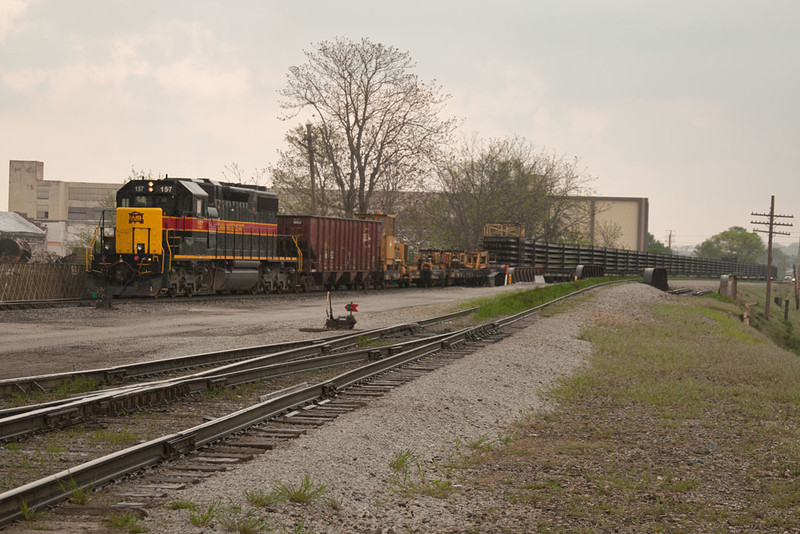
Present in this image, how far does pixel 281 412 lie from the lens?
8.54 meters

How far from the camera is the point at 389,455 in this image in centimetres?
703

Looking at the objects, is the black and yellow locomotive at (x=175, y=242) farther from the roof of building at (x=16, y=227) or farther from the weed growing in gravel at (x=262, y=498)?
the roof of building at (x=16, y=227)

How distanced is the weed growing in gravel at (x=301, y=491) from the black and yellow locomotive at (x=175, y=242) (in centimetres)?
1870

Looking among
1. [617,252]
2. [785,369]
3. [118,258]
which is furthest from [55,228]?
[785,369]

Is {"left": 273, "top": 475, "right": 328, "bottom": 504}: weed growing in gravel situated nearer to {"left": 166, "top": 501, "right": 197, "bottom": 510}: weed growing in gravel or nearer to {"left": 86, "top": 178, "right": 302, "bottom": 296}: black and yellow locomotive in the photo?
{"left": 166, "top": 501, "right": 197, "bottom": 510}: weed growing in gravel

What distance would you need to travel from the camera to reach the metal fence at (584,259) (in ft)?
167

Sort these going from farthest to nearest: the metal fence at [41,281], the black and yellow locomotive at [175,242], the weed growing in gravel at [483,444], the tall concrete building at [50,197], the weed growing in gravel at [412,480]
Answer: the tall concrete building at [50,197] < the black and yellow locomotive at [175,242] < the metal fence at [41,281] < the weed growing in gravel at [483,444] < the weed growing in gravel at [412,480]

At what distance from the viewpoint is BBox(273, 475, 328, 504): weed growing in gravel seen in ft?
18.0

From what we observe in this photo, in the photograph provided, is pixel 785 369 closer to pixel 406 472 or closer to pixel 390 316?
pixel 406 472

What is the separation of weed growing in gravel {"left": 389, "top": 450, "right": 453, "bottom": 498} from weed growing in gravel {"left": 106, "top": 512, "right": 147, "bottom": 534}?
188 cm

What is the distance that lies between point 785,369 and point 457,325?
27.1 feet

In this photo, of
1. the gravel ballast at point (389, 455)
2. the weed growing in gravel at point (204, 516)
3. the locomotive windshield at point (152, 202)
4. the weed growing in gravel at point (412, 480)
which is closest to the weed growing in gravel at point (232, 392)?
the gravel ballast at point (389, 455)

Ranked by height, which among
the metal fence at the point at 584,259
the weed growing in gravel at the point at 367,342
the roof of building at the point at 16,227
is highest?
the roof of building at the point at 16,227

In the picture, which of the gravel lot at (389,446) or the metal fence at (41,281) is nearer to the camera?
the gravel lot at (389,446)
